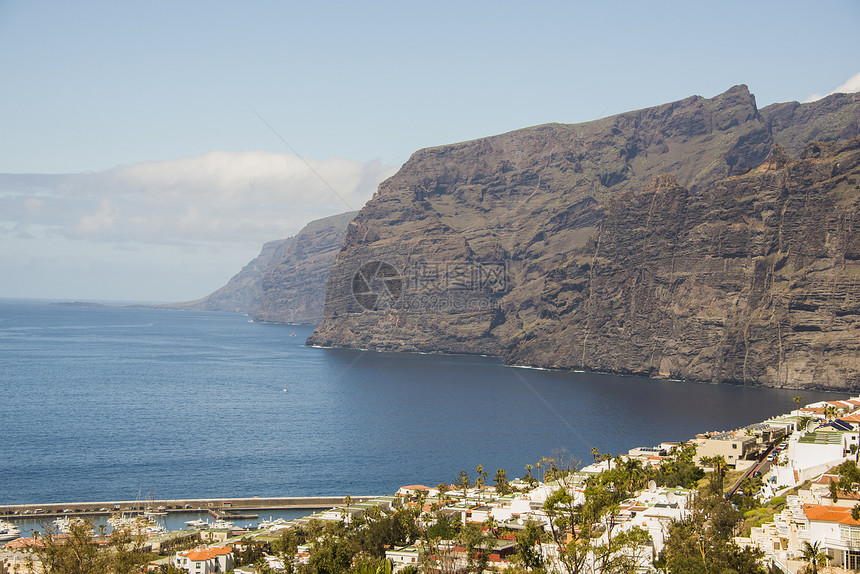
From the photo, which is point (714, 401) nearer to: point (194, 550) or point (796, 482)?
point (796, 482)

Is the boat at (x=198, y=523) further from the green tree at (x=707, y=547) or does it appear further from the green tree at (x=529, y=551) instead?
the green tree at (x=707, y=547)

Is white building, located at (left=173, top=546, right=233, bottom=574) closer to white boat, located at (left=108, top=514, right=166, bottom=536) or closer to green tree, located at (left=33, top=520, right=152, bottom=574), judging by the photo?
white boat, located at (left=108, top=514, right=166, bottom=536)

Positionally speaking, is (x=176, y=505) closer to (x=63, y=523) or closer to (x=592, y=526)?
(x=63, y=523)

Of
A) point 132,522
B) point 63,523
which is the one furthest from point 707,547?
point 63,523

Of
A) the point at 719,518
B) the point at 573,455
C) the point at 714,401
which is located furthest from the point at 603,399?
the point at 719,518

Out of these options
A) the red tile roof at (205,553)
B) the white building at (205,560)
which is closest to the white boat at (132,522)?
the red tile roof at (205,553)

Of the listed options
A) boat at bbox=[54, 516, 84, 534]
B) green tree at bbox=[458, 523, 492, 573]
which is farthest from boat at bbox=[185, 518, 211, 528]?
green tree at bbox=[458, 523, 492, 573]
